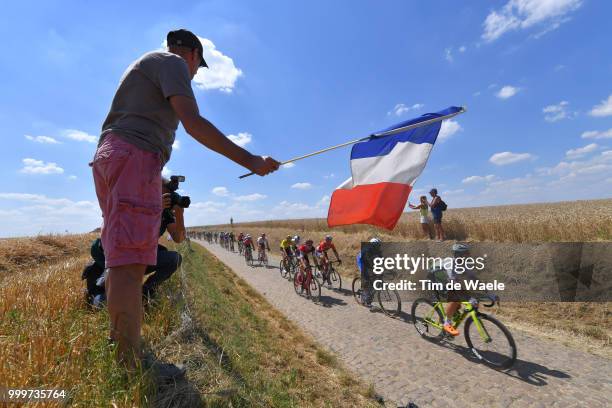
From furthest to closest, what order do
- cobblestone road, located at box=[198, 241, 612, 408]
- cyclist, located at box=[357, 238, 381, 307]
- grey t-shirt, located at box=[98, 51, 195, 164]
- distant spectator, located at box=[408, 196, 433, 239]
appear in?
1. distant spectator, located at box=[408, 196, 433, 239]
2. cyclist, located at box=[357, 238, 381, 307]
3. cobblestone road, located at box=[198, 241, 612, 408]
4. grey t-shirt, located at box=[98, 51, 195, 164]

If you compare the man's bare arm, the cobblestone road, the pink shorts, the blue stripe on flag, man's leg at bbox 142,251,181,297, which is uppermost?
the blue stripe on flag

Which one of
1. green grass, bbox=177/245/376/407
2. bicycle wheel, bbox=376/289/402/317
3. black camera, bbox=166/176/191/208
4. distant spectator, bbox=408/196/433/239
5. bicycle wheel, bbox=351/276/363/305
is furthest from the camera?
distant spectator, bbox=408/196/433/239

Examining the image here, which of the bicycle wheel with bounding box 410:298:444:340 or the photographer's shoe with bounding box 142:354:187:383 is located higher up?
the photographer's shoe with bounding box 142:354:187:383

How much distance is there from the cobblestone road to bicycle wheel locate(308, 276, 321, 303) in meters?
2.80

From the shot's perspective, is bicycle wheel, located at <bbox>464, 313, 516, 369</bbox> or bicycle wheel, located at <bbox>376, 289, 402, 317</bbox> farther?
bicycle wheel, located at <bbox>376, 289, 402, 317</bbox>

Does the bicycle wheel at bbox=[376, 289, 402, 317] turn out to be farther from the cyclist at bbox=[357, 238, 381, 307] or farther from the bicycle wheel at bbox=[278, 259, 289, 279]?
the bicycle wheel at bbox=[278, 259, 289, 279]

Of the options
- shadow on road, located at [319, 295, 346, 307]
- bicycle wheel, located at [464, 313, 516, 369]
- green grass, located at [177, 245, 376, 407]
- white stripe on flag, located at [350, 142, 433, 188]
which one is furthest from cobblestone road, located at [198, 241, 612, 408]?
white stripe on flag, located at [350, 142, 433, 188]

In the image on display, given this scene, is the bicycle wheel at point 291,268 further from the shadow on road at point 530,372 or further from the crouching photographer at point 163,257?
the crouching photographer at point 163,257

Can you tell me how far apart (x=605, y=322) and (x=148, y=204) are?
31.4 ft

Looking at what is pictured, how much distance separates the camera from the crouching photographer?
280cm

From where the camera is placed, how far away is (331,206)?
18.3 feet

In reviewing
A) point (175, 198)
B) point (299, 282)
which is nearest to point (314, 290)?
point (299, 282)

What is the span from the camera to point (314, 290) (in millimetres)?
12273

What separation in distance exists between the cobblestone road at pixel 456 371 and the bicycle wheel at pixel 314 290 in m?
2.80
